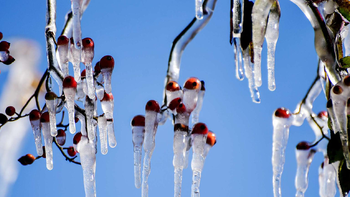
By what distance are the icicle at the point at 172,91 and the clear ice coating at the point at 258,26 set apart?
31 cm

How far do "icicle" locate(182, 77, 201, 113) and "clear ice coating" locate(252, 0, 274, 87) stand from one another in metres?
0.24

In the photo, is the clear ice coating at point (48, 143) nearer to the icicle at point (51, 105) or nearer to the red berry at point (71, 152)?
the icicle at point (51, 105)

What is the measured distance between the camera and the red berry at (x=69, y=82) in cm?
181

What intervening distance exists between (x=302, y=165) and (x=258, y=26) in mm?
592

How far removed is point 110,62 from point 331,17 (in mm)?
964

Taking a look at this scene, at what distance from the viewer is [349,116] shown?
145cm

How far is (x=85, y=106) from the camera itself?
183 cm

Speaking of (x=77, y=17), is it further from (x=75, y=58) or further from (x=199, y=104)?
(x=199, y=104)

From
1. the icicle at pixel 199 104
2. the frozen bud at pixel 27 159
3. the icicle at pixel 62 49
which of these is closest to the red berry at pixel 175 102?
the icicle at pixel 199 104

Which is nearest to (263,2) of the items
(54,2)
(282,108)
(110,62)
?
(282,108)

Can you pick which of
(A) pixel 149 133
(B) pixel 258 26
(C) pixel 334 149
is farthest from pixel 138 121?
(C) pixel 334 149

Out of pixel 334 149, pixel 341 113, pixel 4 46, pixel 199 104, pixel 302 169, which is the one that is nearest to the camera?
pixel 341 113

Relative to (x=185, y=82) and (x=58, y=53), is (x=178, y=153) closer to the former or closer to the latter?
(x=185, y=82)

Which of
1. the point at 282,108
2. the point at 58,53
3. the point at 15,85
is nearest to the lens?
the point at 282,108
